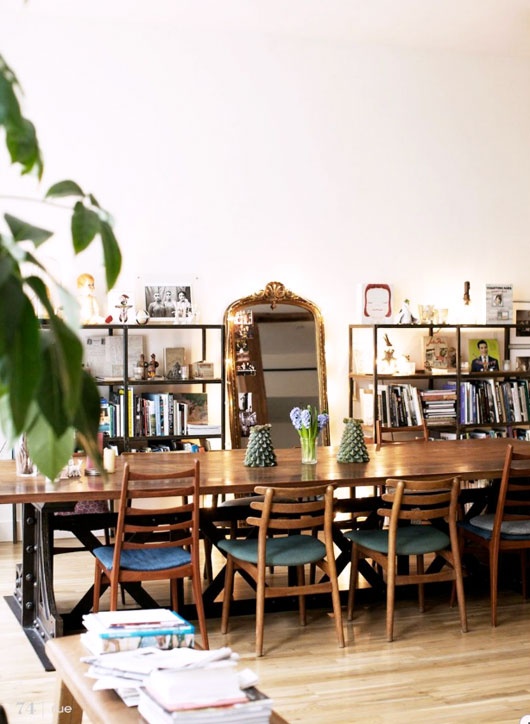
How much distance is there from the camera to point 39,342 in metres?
0.73

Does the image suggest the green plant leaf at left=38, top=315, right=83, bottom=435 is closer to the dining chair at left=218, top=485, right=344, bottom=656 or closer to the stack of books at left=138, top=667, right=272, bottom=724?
the stack of books at left=138, top=667, right=272, bottom=724

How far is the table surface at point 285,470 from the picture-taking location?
15.2 ft

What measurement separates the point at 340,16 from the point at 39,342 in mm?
6942

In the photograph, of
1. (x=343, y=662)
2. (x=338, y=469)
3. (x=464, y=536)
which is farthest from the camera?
(x=464, y=536)

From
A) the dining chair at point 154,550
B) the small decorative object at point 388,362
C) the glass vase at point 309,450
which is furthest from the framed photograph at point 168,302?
the dining chair at point 154,550

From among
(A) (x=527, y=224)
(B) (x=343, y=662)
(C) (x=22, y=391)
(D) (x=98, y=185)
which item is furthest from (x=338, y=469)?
(C) (x=22, y=391)

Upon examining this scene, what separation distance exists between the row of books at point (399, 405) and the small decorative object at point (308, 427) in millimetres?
2142

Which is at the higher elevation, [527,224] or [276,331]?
[527,224]

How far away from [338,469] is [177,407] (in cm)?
215

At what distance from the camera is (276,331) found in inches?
300

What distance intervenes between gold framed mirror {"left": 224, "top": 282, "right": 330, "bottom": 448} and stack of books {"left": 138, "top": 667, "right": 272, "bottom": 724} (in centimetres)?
521

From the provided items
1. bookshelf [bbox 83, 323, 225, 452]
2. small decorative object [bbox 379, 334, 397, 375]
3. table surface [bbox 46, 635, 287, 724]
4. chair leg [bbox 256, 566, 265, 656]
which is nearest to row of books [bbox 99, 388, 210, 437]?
bookshelf [bbox 83, 323, 225, 452]

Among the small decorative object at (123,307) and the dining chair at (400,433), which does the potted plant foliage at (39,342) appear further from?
the small decorative object at (123,307)

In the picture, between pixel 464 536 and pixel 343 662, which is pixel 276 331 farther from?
pixel 343 662
